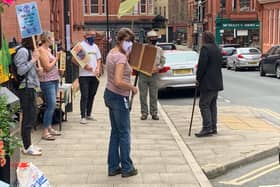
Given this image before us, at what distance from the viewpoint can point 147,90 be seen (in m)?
12.2

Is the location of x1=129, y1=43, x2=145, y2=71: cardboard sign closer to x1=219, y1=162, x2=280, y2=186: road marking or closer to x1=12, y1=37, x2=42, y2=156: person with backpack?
x1=12, y1=37, x2=42, y2=156: person with backpack

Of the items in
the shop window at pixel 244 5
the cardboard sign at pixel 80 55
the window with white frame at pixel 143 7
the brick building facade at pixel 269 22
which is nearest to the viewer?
the cardboard sign at pixel 80 55

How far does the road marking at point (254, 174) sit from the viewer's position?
7031 mm

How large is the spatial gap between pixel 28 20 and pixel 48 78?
154cm

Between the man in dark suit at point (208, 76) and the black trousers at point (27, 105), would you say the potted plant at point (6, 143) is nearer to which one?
the black trousers at point (27, 105)

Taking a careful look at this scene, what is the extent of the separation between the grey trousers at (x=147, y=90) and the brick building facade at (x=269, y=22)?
111ft

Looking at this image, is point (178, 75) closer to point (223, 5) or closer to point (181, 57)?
point (181, 57)

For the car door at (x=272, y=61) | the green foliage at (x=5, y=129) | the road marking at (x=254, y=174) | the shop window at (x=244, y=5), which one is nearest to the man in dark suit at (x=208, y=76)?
the road marking at (x=254, y=174)

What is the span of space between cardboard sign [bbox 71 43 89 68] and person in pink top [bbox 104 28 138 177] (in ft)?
12.8

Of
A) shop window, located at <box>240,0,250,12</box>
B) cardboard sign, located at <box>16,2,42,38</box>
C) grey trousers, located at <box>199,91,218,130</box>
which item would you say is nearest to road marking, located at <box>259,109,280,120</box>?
grey trousers, located at <box>199,91,218,130</box>

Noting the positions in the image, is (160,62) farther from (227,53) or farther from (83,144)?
(227,53)

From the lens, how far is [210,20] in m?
67.0

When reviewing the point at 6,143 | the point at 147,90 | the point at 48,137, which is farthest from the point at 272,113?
the point at 6,143

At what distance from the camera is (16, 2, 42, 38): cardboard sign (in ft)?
25.0
